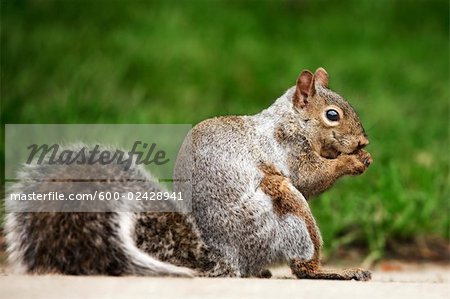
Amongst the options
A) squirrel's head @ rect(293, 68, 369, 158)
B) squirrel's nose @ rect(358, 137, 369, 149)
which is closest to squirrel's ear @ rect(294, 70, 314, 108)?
squirrel's head @ rect(293, 68, 369, 158)

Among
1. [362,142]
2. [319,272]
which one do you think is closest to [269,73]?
[362,142]

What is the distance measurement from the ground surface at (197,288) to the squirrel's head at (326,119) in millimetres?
525

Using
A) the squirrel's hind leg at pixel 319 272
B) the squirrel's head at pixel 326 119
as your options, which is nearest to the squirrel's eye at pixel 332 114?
the squirrel's head at pixel 326 119

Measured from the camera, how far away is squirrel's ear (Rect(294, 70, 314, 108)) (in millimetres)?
3598

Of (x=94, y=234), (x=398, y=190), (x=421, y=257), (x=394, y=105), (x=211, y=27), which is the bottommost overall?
(x=94, y=234)

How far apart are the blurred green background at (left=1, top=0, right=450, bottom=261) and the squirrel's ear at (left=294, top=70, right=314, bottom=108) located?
8.01ft

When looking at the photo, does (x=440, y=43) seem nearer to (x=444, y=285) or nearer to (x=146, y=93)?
(x=146, y=93)

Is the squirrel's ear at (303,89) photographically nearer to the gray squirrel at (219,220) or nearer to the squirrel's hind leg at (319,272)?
the gray squirrel at (219,220)

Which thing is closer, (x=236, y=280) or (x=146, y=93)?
(x=236, y=280)

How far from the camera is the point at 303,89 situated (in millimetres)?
3631

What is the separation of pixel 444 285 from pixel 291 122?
0.86 metres

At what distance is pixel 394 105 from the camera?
29.8 feet

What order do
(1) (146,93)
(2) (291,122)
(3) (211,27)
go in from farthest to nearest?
(3) (211,27) → (1) (146,93) → (2) (291,122)

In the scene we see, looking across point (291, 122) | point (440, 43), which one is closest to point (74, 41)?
point (440, 43)
